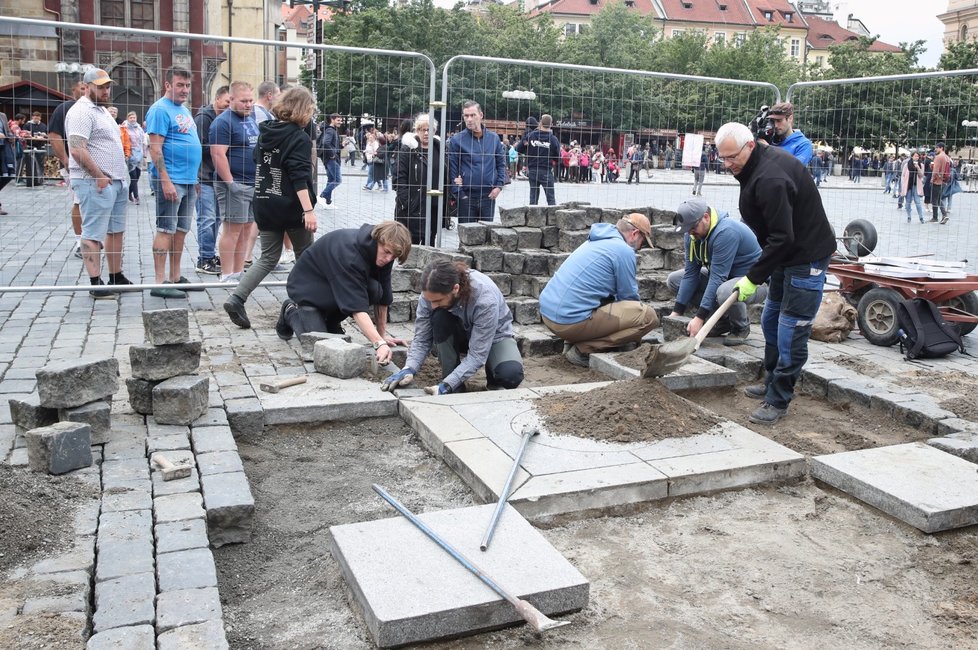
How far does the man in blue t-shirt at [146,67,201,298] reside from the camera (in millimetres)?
8055

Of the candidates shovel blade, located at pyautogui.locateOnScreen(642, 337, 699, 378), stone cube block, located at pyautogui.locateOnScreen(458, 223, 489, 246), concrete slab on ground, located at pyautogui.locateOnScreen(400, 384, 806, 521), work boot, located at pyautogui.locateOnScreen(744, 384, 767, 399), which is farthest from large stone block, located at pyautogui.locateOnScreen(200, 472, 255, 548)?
stone cube block, located at pyautogui.locateOnScreen(458, 223, 489, 246)

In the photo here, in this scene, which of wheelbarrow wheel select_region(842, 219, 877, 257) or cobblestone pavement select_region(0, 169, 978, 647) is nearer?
cobblestone pavement select_region(0, 169, 978, 647)

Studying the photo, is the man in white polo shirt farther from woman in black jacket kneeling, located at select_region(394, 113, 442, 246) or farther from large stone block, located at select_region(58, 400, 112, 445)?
large stone block, located at select_region(58, 400, 112, 445)

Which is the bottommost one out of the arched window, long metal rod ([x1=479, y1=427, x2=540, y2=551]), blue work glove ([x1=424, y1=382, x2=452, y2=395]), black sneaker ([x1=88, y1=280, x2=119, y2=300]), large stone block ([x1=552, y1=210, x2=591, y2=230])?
long metal rod ([x1=479, y1=427, x2=540, y2=551])

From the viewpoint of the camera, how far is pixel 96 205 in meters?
7.81

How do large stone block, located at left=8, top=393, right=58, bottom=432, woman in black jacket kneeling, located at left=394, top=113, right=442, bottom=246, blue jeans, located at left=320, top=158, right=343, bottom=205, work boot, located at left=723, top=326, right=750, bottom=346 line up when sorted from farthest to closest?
blue jeans, located at left=320, top=158, right=343, bottom=205, woman in black jacket kneeling, located at left=394, top=113, right=442, bottom=246, work boot, located at left=723, top=326, right=750, bottom=346, large stone block, located at left=8, top=393, right=58, bottom=432

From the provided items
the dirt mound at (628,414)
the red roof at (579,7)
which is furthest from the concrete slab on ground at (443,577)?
the red roof at (579,7)

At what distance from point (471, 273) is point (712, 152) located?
215 inches

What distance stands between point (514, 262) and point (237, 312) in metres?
2.47

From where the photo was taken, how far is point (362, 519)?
13.5 feet

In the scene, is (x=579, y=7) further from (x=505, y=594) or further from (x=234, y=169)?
(x=505, y=594)

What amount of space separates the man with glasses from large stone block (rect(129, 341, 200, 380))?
130 inches

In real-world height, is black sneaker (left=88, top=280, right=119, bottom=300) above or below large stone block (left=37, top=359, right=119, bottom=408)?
below

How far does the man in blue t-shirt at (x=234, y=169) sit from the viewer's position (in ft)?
27.5
